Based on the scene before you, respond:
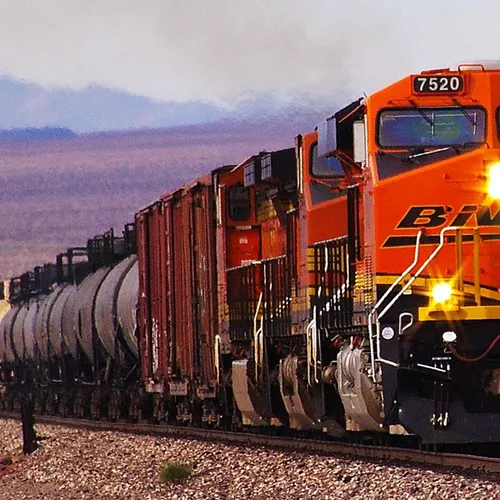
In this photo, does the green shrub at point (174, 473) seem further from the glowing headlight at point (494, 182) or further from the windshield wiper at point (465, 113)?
the windshield wiper at point (465, 113)

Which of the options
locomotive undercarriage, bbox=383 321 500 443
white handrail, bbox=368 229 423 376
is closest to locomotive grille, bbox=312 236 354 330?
white handrail, bbox=368 229 423 376

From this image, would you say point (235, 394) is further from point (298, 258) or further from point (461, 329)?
point (461, 329)

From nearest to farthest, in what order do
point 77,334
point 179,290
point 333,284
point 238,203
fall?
point 333,284
point 238,203
point 179,290
point 77,334

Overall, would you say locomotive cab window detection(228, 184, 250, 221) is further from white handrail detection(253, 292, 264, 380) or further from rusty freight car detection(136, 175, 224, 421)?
white handrail detection(253, 292, 264, 380)

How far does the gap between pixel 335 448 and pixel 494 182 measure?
4815 mm

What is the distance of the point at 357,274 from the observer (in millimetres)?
14516

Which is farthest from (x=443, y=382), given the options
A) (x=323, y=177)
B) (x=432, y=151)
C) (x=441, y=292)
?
(x=323, y=177)

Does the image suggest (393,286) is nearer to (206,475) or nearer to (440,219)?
(440,219)

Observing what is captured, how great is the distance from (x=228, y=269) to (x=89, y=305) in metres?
10.8

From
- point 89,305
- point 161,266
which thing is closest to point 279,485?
point 161,266

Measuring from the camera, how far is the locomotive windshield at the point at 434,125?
13609mm

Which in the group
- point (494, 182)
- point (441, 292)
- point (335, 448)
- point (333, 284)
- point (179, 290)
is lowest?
point (335, 448)

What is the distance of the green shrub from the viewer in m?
16.5

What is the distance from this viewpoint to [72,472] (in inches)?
777
